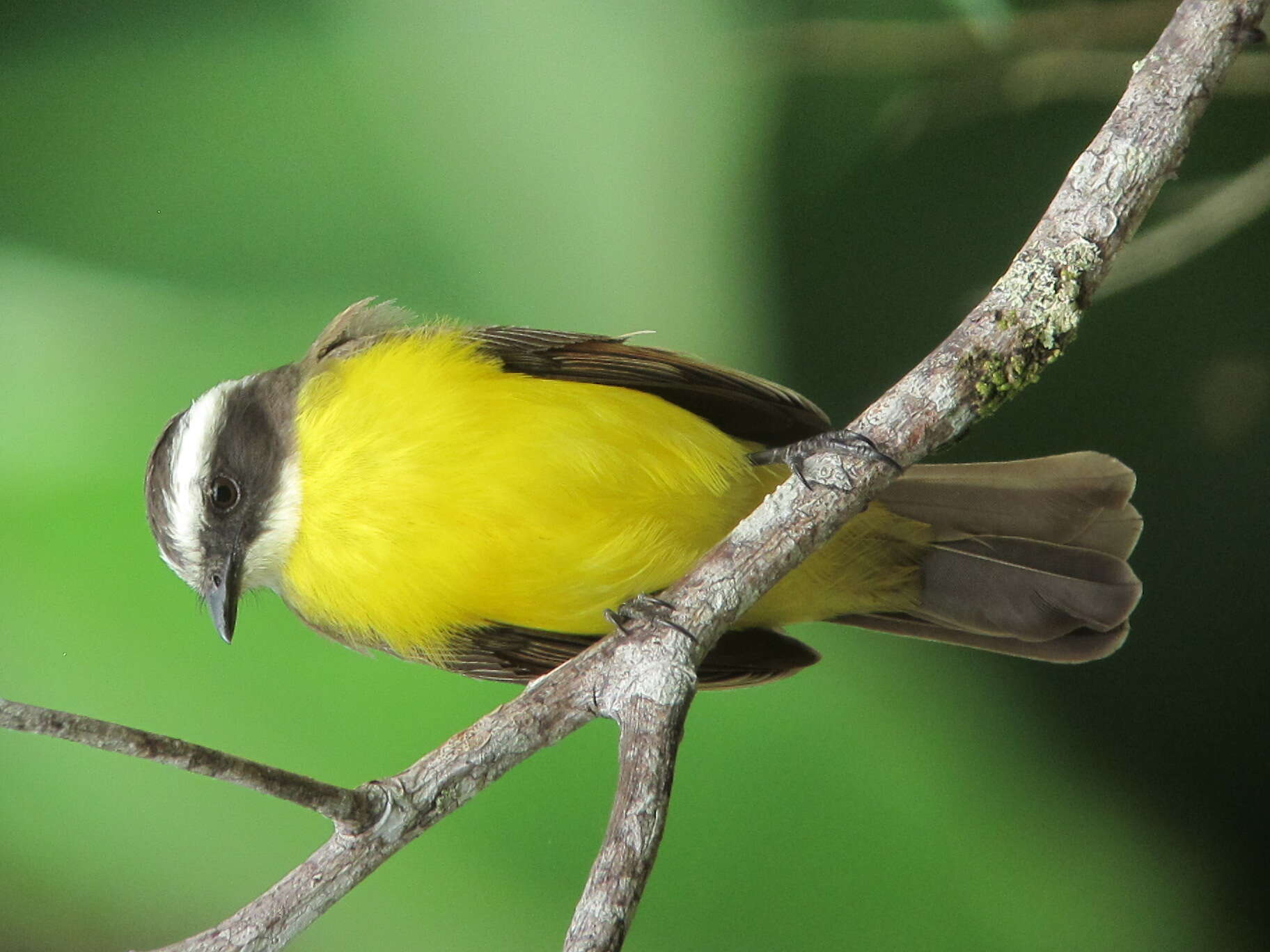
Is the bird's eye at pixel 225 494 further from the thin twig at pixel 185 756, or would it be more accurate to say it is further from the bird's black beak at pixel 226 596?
the thin twig at pixel 185 756

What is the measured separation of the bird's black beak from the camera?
1.58 meters

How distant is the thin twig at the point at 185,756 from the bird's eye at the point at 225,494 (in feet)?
1.72

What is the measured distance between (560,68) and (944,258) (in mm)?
714

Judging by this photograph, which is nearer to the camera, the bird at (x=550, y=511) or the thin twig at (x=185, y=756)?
the thin twig at (x=185, y=756)

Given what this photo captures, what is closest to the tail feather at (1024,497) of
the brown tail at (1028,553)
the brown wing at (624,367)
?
the brown tail at (1028,553)

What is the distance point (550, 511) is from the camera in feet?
4.98

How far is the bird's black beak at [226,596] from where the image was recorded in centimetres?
158

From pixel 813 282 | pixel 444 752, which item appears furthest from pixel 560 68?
pixel 444 752

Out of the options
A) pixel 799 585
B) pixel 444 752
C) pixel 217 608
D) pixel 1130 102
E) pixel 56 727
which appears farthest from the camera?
pixel 799 585

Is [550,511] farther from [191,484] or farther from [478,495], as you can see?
[191,484]

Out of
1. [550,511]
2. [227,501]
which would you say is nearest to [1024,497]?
[550,511]

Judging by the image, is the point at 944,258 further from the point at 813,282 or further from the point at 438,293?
the point at 438,293

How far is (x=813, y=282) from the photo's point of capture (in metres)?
1.87

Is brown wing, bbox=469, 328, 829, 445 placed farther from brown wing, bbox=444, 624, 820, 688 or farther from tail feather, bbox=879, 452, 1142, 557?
brown wing, bbox=444, 624, 820, 688
